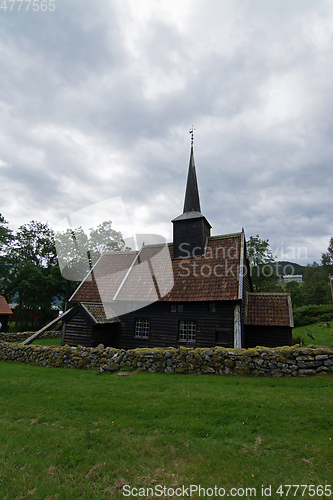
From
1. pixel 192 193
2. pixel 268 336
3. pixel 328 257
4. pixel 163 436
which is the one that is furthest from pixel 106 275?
pixel 328 257

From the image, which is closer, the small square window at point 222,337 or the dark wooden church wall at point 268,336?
the small square window at point 222,337

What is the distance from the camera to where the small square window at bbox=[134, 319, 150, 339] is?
57.7ft

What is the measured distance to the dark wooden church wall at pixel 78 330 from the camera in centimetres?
1614

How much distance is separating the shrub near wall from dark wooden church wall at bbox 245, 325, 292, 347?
5514mm

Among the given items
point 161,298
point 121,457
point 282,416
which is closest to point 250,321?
point 161,298

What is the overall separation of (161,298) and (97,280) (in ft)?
22.1

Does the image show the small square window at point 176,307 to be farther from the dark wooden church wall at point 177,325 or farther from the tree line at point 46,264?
the tree line at point 46,264

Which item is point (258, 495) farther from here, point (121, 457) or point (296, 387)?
point (296, 387)

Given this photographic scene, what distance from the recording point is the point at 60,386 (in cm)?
1028

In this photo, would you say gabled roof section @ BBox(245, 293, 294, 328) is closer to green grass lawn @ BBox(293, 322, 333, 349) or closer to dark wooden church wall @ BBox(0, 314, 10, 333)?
green grass lawn @ BBox(293, 322, 333, 349)

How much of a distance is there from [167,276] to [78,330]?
7.03m

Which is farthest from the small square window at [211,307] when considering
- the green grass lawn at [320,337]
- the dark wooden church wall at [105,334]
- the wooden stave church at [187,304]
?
the green grass lawn at [320,337]

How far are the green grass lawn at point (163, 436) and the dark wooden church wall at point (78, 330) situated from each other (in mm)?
6045

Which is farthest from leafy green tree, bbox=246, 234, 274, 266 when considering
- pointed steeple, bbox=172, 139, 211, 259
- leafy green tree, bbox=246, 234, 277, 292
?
pointed steeple, bbox=172, 139, 211, 259
